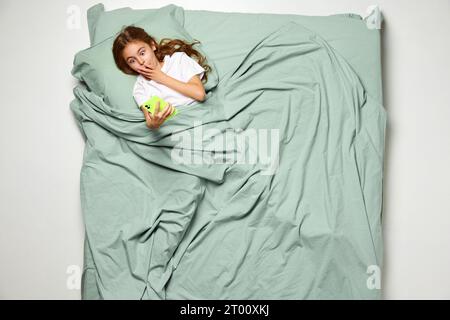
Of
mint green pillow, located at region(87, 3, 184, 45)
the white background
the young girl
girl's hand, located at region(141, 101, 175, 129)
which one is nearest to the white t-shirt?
the young girl

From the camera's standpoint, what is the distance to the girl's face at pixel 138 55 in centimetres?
191

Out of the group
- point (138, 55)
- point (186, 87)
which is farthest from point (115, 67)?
point (186, 87)

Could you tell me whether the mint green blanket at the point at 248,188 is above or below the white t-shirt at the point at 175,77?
below

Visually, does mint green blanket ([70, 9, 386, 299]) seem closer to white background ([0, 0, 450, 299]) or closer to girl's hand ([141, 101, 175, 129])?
girl's hand ([141, 101, 175, 129])

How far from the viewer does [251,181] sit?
1833 mm

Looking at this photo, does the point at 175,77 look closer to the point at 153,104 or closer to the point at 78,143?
the point at 153,104

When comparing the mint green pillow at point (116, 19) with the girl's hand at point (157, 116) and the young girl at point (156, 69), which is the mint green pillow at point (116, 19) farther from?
the girl's hand at point (157, 116)

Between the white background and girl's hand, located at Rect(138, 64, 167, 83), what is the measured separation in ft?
1.44

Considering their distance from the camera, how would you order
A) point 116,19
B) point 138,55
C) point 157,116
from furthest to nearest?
point 116,19 → point 138,55 → point 157,116

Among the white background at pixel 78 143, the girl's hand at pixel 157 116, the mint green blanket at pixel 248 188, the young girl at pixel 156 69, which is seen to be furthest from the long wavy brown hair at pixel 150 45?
the white background at pixel 78 143

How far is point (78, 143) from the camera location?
7.17 feet

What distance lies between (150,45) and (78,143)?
0.51 meters
